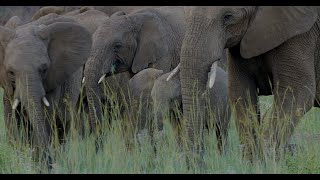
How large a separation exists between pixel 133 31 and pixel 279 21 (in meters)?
3.15

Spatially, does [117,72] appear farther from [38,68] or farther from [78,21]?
[38,68]

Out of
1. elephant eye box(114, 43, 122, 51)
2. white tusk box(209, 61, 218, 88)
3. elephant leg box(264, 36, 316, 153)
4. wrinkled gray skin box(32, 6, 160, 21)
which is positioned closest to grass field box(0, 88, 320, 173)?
elephant leg box(264, 36, 316, 153)

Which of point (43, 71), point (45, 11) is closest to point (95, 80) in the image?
point (43, 71)

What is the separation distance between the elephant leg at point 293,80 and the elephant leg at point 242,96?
24 centimetres

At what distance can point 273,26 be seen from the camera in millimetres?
7285

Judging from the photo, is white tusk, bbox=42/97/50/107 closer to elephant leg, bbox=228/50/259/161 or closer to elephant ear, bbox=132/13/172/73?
elephant leg, bbox=228/50/259/161

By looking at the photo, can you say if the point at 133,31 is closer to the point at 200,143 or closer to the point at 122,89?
the point at 122,89

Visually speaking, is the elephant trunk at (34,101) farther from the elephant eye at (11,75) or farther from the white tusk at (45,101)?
the elephant eye at (11,75)

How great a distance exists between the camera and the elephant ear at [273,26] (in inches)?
285

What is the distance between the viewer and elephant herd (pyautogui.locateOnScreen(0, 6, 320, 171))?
7.14 metres

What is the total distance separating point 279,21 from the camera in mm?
7285

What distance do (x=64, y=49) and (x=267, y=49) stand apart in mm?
2538

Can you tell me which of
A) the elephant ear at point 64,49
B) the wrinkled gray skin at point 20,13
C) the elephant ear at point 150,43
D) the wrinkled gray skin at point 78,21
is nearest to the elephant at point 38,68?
the elephant ear at point 64,49
